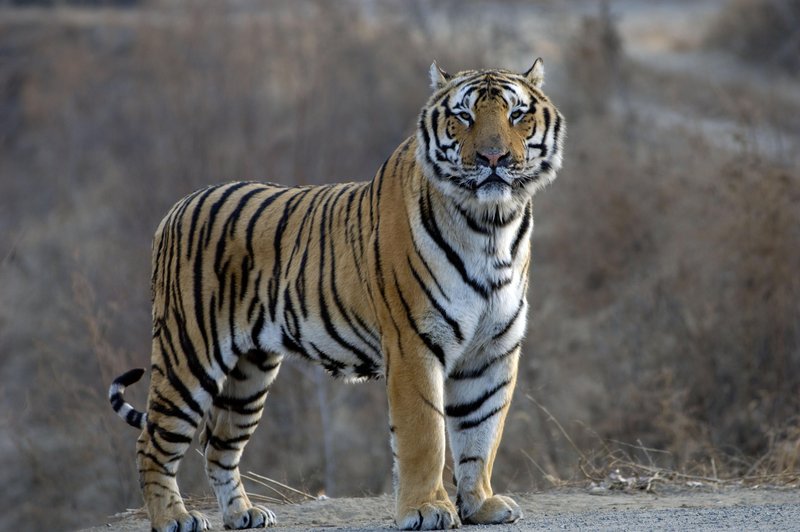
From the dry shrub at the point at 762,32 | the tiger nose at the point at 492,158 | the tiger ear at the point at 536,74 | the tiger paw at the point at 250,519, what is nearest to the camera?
the tiger nose at the point at 492,158

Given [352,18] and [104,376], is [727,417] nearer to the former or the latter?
[104,376]

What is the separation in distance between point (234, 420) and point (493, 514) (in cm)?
150

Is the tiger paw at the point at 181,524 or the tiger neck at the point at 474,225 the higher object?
the tiger neck at the point at 474,225

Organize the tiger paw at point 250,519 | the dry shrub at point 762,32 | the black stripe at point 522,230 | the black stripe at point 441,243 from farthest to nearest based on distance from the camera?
1. the dry shrub at point 762,32
2. the tiger paw at point 250,519
3. the black stripe at point 522,230
4. the black stripe at point 441,243

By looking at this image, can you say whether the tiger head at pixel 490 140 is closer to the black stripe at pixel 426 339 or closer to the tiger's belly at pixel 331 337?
the black stripe at pixel 426 339

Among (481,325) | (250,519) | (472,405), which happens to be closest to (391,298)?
(481,325)

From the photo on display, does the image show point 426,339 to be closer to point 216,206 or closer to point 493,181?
point 493,181

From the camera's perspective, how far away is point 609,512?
583 cm

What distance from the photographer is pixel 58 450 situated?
13016mm

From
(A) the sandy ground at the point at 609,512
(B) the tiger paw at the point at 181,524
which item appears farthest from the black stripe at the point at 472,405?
(B) the tiger paw at the point at 181,524

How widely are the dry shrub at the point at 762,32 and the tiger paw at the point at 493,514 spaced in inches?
744

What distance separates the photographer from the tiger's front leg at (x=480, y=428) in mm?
5375

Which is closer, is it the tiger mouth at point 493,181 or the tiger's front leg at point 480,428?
the tiger mouth at point 493,181

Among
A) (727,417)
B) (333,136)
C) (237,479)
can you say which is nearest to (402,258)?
(237,479)
